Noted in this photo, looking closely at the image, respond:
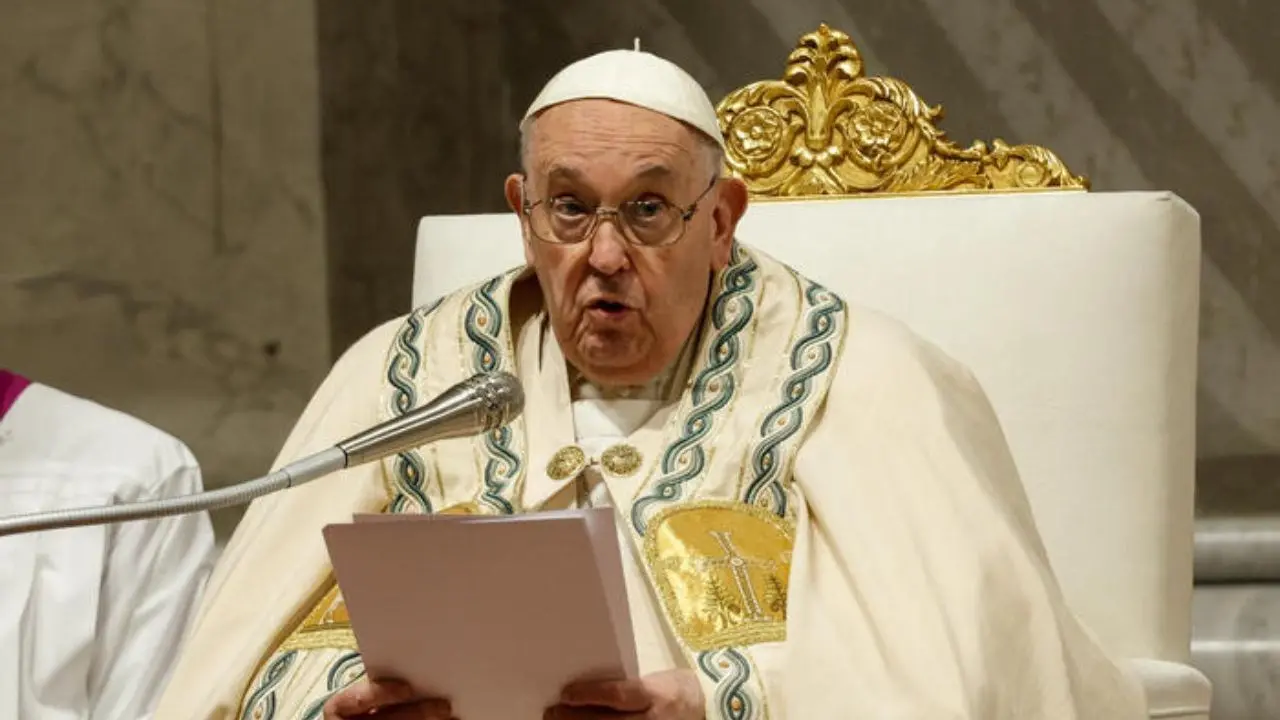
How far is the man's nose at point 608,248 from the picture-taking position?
3238 mm

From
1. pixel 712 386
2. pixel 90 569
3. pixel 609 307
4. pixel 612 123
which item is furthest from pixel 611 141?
pixel 90 569

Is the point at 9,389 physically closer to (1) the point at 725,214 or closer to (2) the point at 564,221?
(2) the point at 564,221

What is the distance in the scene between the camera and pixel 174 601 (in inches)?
143

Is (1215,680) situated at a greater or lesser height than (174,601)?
lesser

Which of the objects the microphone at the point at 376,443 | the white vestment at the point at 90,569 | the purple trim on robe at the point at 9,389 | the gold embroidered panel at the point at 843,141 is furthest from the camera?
the gold embroidered panel at the point at 843,141

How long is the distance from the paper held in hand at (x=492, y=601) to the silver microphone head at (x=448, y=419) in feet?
0.63

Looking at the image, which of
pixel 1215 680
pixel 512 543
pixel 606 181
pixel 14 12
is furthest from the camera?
pixel 14 12

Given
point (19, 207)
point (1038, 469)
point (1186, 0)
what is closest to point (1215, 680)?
point (1038, 469)

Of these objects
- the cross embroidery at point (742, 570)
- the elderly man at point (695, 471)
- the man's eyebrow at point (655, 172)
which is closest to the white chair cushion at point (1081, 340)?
the elderly man at point (695, 471)

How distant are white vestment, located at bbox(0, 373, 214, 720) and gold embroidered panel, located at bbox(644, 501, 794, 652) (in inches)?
35.6

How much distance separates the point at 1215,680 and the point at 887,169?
1239 mm

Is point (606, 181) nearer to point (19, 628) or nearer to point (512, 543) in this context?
point (512, 543)

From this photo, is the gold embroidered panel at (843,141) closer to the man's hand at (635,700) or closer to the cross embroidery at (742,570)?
the cross embroidery at (742,570)

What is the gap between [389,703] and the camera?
2.79 m
